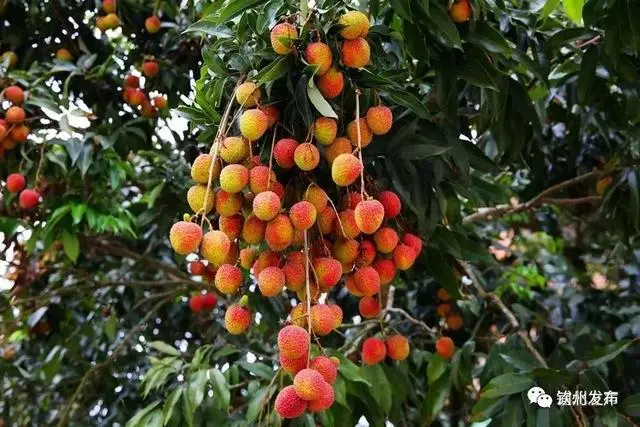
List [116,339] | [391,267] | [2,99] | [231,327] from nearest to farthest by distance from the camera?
[231,327] < [391,267] < [2,99] < [116,339]

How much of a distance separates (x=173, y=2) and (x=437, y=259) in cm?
92

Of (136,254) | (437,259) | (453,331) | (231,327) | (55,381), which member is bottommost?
(55,381)

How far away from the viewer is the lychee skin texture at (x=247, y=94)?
72 centimetres

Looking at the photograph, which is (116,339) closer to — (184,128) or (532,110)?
(184,128)

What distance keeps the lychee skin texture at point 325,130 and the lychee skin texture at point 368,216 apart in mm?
84

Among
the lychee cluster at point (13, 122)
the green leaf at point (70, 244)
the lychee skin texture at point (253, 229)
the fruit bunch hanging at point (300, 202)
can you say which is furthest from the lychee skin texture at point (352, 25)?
the green leaf at point (70, 244)

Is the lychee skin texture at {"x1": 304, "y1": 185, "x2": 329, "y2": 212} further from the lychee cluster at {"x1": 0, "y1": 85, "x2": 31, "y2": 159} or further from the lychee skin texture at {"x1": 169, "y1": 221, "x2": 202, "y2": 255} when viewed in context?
the lychee cluster at {"x1": 0, "y1": 85, "x2": 31, "y2": 159}

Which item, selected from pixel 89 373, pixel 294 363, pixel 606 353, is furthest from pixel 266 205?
pixel 89 373

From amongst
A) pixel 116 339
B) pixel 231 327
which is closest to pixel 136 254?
pixel 116 339

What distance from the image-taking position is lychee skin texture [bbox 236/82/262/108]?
28.4 inches

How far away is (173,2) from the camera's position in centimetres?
166

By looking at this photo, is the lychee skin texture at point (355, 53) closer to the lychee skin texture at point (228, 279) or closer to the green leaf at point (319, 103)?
the green leaf at point (319, 103)

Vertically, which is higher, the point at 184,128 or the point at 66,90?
the point at 66,90

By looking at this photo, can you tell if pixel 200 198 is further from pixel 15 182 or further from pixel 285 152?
pixel 15 182
